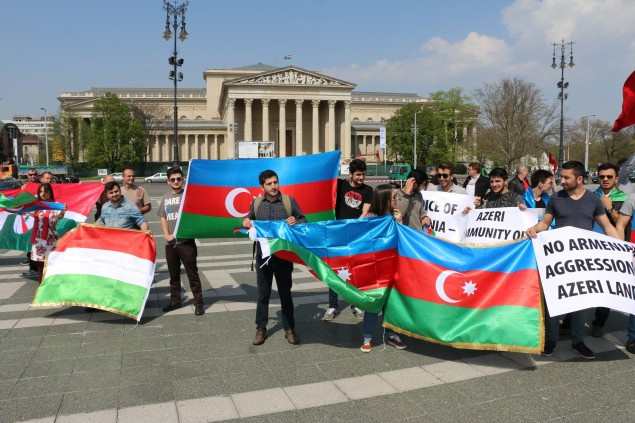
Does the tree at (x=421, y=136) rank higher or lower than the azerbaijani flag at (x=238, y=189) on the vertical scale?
higher

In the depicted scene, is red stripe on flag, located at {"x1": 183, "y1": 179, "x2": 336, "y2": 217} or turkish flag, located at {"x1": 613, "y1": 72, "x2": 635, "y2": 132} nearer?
red stripe on flag, located at {"x1": 183, "y1": 179, "x2": 336, "y2": 217}

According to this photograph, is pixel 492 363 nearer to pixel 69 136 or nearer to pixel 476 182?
pixel 476 182

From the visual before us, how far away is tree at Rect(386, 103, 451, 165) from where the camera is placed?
73.6 m

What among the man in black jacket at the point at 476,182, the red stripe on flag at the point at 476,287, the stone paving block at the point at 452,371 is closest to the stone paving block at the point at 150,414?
the stone paving block at the point at 452,371

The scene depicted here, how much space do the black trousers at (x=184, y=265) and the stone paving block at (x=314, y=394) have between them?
2.91m

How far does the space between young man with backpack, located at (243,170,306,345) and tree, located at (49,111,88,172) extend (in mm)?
73148

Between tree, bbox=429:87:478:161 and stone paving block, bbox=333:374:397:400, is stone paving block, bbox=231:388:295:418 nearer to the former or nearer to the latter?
stone paving block, bbox=333:374:397:400

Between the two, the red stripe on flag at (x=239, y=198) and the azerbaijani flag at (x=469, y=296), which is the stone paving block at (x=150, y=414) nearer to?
the azerbaijani flag at (x=469, y=296)

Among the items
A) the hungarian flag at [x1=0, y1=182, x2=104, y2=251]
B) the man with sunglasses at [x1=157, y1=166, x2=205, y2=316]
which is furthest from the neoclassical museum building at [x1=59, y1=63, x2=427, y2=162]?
the man with sunglasses at [x1=157, y1=166, x2=205, y2=316]

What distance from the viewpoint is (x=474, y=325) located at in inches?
200

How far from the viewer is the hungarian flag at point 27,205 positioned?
888 centimetres

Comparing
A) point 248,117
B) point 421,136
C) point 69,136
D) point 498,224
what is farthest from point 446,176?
point 248,117

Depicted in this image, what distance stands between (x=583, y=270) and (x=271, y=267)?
3.38m

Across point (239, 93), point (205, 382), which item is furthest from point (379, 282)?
point (239, 93)
